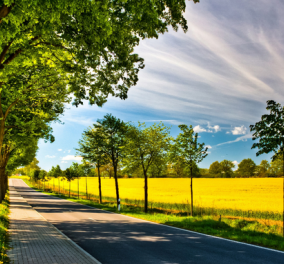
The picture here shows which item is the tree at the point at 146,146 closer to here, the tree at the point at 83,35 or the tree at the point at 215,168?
the tree at the point at 83,35

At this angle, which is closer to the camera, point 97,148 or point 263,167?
point 97,148

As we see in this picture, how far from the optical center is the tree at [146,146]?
23484 millimetres

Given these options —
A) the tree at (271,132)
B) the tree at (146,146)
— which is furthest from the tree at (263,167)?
the tree at (271,132)

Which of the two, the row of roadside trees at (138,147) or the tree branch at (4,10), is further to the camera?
the row of roadside trees at (138,147)

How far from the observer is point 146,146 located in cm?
2352

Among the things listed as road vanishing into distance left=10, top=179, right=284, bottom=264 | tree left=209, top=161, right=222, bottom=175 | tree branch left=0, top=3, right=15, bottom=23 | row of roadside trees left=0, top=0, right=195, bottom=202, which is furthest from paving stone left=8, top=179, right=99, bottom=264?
tree left=209, top=161, right=222, bottom=175

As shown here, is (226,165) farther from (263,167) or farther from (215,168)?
(263,167)

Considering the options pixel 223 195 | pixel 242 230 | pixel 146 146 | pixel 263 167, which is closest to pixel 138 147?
pixel 146 146

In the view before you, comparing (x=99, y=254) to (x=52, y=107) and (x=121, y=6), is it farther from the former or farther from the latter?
(x=52, y=107)

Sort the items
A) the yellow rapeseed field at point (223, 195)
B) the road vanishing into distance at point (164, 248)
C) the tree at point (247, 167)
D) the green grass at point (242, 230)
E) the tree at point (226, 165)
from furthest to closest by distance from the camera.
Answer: the tree at point (226, 165)
the tree at point (247, 167)
the yellow rapeseed field at point (223, 195)
the green grass at point (242, 230)
the road vanishing into distance at point (164, 248)

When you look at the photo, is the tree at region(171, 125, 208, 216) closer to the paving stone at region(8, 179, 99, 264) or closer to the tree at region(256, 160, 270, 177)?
the paving stone at region(8, 179, 99, 264)

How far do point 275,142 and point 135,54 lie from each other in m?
7.48

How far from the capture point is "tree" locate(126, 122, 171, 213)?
23.5 metres

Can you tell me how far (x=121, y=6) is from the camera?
7520mm
